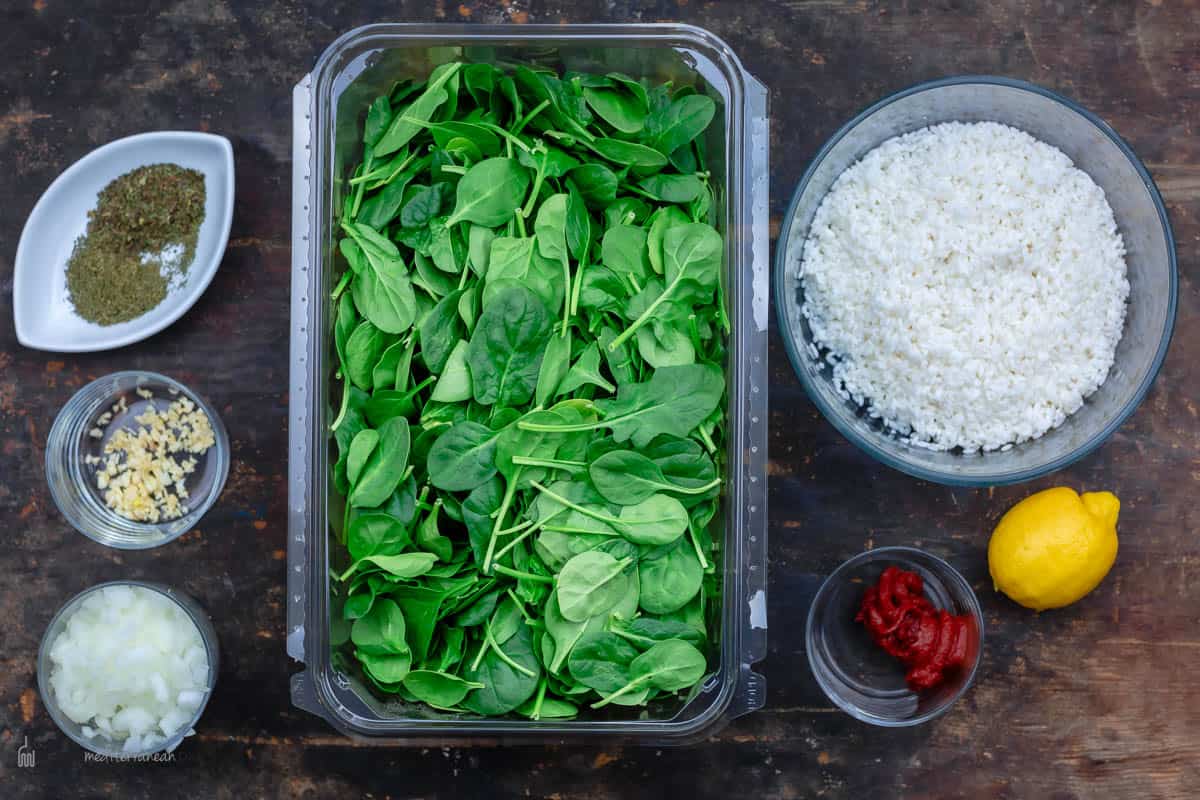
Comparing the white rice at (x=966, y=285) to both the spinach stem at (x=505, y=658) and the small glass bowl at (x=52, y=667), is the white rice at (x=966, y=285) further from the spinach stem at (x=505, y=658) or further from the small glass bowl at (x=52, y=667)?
the small glass bowl at (x=52, y=667)

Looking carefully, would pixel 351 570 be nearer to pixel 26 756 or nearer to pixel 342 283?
pixel 342 283

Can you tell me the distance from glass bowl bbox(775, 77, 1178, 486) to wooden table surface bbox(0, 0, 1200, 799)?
112 millimetres

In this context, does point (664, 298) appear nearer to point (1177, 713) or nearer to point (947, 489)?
point (947, 489)

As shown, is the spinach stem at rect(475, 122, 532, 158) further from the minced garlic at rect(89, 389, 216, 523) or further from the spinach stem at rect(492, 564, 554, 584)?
the minced garlic at rect(89, 389, 216, 523)

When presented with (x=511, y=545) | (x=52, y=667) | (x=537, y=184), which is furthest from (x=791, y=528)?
(x=52, y=667)

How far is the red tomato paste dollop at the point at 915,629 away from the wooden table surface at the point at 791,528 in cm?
8

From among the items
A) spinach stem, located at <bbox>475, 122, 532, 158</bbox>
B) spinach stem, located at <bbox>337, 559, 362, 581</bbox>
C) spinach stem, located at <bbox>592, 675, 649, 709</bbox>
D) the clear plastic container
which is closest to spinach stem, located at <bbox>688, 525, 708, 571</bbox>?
the clear plastic container

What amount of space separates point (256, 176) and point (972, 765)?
1379 millimetres

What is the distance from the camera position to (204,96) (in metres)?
1.39

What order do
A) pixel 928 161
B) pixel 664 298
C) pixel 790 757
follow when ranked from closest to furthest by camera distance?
pixel 664 298
pixel 928 161
pixel 790 757

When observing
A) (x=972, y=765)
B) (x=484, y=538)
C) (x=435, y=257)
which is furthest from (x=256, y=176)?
(x=972, y=765)

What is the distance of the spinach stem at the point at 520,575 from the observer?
3.69ft

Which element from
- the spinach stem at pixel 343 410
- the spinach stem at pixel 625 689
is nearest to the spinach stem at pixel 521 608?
the spinach stem at pixel 625 689

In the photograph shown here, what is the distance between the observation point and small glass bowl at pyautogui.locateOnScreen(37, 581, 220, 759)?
1.32m
